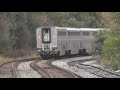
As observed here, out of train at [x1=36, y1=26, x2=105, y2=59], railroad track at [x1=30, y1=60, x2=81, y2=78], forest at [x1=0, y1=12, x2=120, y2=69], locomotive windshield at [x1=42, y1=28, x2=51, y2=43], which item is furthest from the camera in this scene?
forest at [x1=0, y1=12, x2=120, y2=69]

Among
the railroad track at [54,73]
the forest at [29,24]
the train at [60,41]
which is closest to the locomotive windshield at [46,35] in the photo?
the train at [60,41]

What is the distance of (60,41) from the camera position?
32.0 metres

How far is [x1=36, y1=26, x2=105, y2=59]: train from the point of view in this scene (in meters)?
31.5

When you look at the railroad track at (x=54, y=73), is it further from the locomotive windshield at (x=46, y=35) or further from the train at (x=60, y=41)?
the locomotive windshield at (x=46, y=35)

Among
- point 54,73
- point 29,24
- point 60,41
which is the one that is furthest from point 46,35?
point 29,24

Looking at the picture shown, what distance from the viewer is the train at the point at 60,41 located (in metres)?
31.5

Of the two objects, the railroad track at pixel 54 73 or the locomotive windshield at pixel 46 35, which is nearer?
the railroad track at pixel 54 73

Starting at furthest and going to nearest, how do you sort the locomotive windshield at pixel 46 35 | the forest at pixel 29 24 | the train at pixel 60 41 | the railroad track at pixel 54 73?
the forest at pixel 29 24 < the locomotive windshield at pixel 46 35 < the train at pixel 60 41 < the railroad track at pixel 54 73

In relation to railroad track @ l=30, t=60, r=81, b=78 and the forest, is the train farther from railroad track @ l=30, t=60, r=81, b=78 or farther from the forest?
railroad track @ l=30, t=60, r=81, b=78

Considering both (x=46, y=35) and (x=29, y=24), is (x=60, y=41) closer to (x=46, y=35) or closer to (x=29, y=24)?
(x=46, y=35)

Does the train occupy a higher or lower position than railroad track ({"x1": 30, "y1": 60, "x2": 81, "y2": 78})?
higher

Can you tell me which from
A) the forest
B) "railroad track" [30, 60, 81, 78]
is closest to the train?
the forest

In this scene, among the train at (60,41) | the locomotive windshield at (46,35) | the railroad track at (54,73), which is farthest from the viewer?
the locomotive windshield at (46,35)
